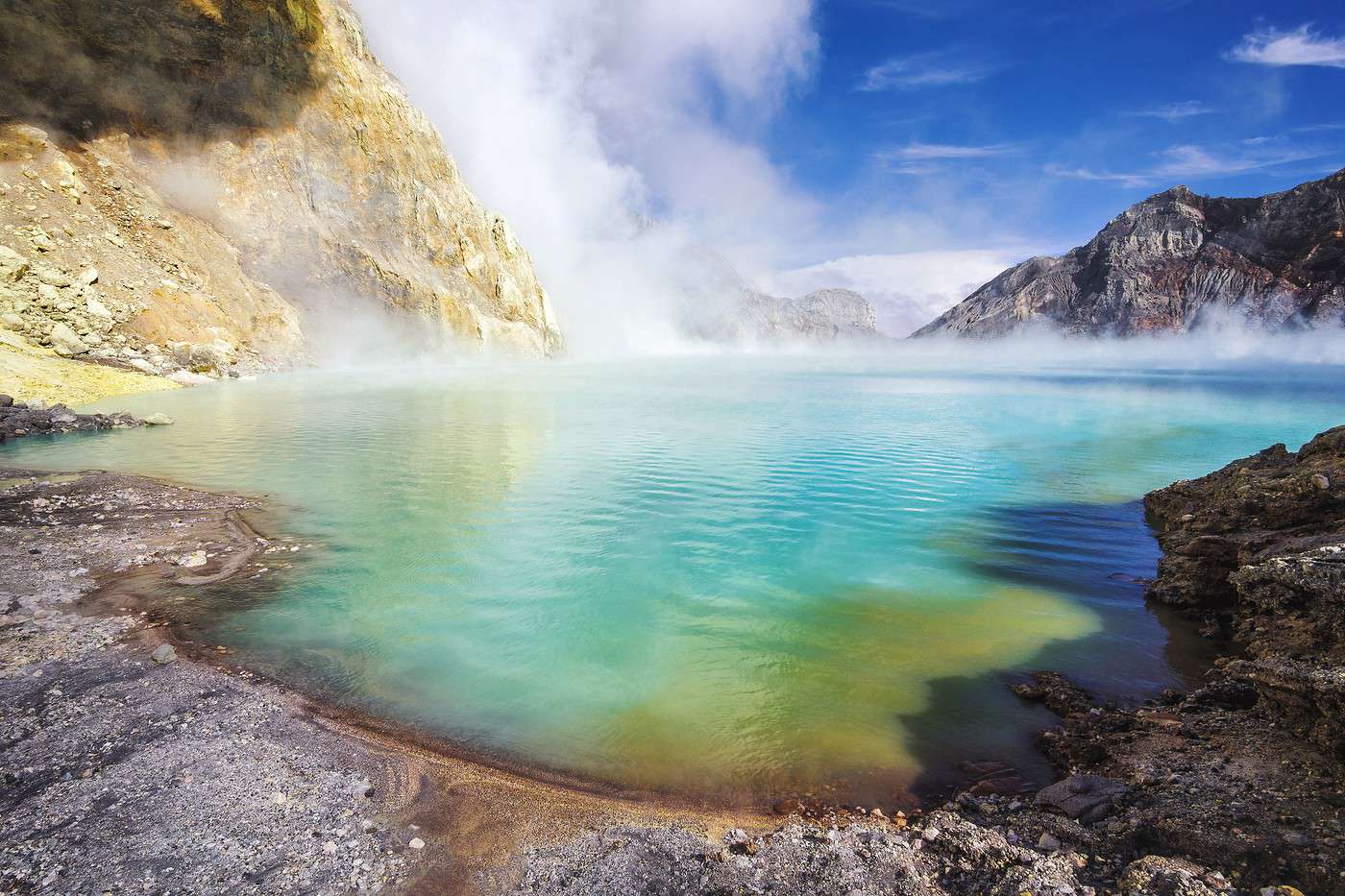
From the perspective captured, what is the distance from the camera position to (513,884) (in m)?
3.48

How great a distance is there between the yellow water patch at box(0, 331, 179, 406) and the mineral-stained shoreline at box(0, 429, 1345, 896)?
23.0 metres

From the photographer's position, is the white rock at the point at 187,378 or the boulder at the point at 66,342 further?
the white rock at the point at 187,378

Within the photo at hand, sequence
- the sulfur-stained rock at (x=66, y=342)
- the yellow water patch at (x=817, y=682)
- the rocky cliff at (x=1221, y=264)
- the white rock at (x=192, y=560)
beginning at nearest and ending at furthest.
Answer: the yellow water patch at (x=817, y=682) < the white rock at (x=192, y=560) < the sulfur-stained rock at (x=66, y=342) < the rocky cliff at (x=1221, y=264)

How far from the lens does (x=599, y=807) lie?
4.26 m

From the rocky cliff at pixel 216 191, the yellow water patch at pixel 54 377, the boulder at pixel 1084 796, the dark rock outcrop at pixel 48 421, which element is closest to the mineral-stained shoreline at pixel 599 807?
the boulder at pixel 1084 796

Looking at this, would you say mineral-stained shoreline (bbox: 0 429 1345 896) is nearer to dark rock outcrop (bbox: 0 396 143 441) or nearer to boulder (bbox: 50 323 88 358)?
dark rock outcrop (bbox: 0 396 143 441)

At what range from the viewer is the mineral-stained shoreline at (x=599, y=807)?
133 inches

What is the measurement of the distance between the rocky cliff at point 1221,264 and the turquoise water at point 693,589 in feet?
608

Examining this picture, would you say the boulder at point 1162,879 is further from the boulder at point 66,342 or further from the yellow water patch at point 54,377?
the boulder at point 66,342

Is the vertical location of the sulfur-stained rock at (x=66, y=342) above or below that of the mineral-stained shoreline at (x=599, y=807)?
above

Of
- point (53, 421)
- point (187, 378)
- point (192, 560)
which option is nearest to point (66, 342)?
point (187, 378)

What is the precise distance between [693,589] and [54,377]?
92.3ft

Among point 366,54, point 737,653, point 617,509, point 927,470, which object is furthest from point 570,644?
point 366,54

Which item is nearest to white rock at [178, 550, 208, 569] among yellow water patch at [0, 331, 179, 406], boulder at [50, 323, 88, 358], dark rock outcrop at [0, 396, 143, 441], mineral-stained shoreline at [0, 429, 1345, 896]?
mineral-stained shoreline at [0, 429, 1345, 896]
